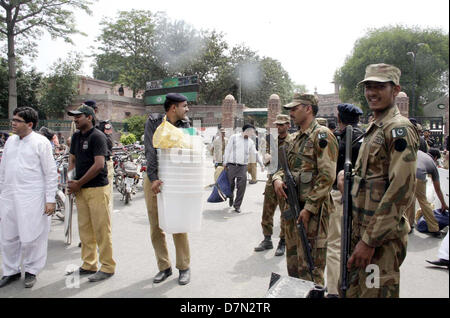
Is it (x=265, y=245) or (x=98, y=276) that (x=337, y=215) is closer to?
(x=265, y=245)

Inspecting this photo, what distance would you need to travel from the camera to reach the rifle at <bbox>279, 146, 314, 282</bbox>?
2748 mm

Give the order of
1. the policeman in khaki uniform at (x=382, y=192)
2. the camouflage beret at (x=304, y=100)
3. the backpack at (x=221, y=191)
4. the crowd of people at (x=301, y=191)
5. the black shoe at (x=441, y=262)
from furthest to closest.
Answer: the backpack at (x=221, y=191) → the camouflage beret at (x=304, y=100) → the black shoe at (x=441, y=262) → the crowd of people at (x=301, y=191) → the policeman in khaki uniform at (x=382, y=192)

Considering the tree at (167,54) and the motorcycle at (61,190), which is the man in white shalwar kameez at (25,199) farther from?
the tree at (167,54)

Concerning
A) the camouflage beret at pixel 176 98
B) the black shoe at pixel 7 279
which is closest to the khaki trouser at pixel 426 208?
the camouflage beret at pixel 176 98

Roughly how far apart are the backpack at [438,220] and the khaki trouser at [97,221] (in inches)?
172

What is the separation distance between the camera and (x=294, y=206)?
9.46ft

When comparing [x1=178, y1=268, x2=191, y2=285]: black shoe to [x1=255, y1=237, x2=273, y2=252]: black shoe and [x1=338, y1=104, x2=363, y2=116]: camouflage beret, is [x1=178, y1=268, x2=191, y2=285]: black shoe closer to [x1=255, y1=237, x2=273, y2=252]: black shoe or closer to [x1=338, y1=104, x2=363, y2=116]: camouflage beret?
[x1=255, y1=237, x2=273, y2=252]: black shoe

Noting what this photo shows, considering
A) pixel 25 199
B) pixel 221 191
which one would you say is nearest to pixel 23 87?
pixel 221 191

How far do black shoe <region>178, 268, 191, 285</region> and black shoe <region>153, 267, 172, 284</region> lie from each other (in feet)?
0.58

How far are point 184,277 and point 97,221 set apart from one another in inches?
44.5

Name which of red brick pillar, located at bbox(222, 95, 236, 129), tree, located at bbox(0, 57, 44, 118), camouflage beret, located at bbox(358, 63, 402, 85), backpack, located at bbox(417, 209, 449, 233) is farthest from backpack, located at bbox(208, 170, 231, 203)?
tree, located at bbox(0, 57, 44, 118)

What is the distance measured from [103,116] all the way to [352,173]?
31.7 meters

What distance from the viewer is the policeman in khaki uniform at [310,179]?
2713 millimetres
